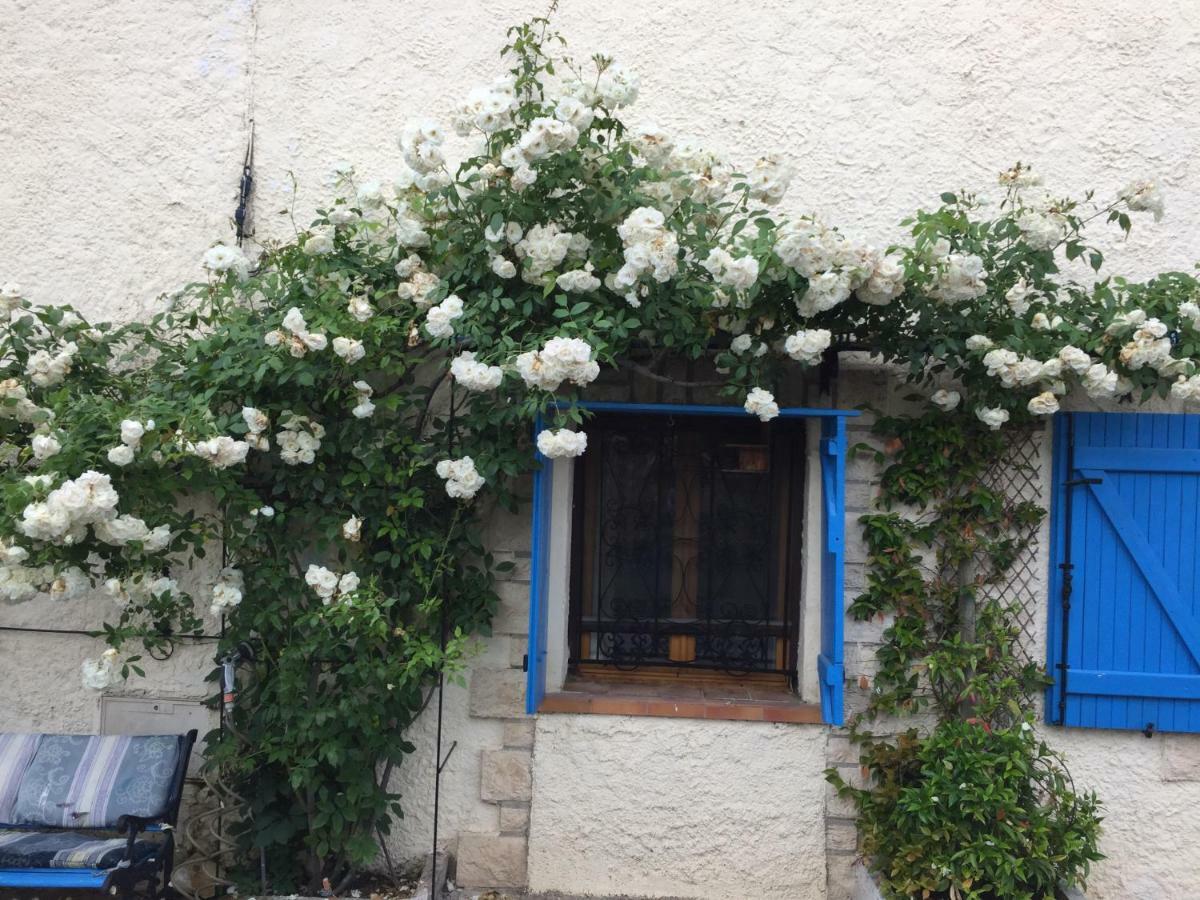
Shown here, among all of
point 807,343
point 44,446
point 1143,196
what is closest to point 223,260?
point 44,446

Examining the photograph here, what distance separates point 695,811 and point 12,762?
274cm

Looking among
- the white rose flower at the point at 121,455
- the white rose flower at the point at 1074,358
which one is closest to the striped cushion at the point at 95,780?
the white rose flower at the point at 121,455

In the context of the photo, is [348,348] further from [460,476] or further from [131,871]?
[131,871]

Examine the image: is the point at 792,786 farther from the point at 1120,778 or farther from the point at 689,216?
the point at 689,216

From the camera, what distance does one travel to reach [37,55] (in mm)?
3840

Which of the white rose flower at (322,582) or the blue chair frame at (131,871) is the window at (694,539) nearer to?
the white rose flower at (322,582)

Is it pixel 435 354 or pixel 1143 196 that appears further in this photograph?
pixel 435 354

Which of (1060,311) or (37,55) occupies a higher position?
(37,55)

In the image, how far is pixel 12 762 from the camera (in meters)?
3.43

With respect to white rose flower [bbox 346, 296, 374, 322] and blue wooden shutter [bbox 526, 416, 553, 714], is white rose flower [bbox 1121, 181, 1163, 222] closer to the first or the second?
blue wooden shutter [bbox 526, 416, 553, 714]

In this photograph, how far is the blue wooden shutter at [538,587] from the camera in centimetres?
331

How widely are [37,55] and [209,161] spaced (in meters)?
0.92

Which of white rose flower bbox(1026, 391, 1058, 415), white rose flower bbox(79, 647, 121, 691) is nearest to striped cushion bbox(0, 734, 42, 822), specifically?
white rose flower bbox(79, 647, 121, 691)

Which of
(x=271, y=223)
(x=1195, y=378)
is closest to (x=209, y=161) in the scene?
(x=271, y=223)
